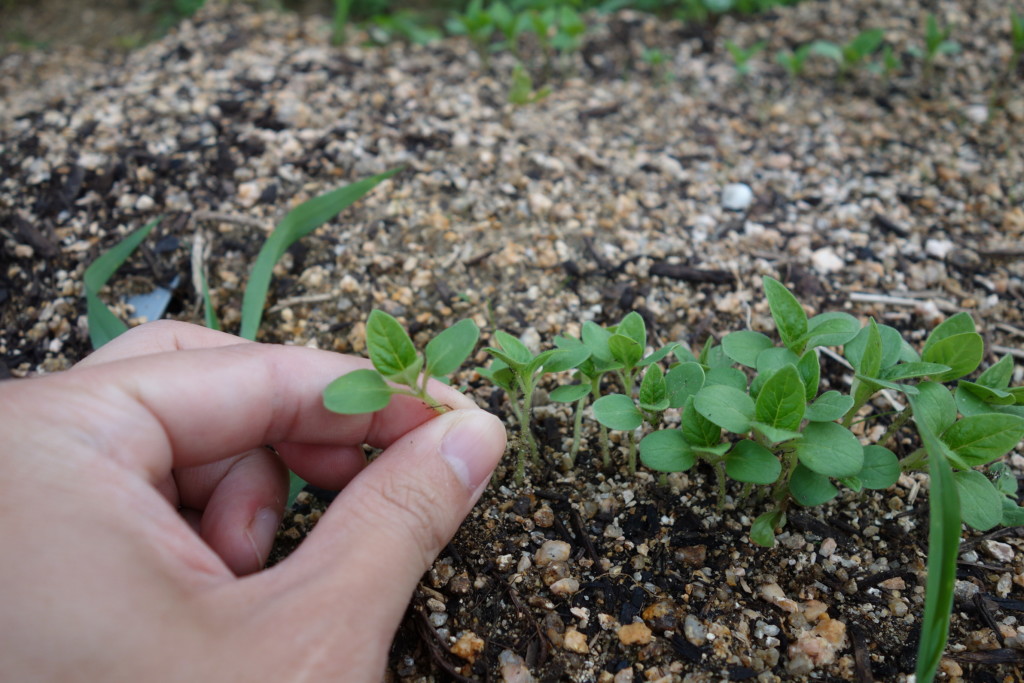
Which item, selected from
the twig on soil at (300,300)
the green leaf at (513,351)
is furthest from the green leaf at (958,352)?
the twig on soil at (300,300)

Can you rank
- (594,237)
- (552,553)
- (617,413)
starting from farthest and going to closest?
(594,237), (552,553), (617,413)

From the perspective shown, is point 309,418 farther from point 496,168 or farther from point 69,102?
point 69,102

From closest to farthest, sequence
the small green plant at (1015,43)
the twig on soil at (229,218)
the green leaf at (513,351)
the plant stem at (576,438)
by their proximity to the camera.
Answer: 1. the green leaf at (513,351)
2. the plant stem at (576,438)
3. the twig on soil at (229,218)
4. the small green plant at (1015,43)

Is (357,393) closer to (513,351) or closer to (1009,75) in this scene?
(513,351)

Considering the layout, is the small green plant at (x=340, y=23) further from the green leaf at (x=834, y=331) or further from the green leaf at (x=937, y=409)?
the green leaf at (x=937, y=409)

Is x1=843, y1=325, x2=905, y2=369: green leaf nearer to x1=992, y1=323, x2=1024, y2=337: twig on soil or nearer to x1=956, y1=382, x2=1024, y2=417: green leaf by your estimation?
x1=956, y1=382, x2=1024, y2=417: green leaf

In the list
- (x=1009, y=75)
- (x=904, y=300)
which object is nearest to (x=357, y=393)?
(x=904, y=300)

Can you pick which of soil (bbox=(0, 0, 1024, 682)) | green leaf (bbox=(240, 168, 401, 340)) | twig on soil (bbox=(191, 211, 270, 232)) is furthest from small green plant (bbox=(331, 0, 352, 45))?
green leaf (bbox=(240, 168, 401, 340))
